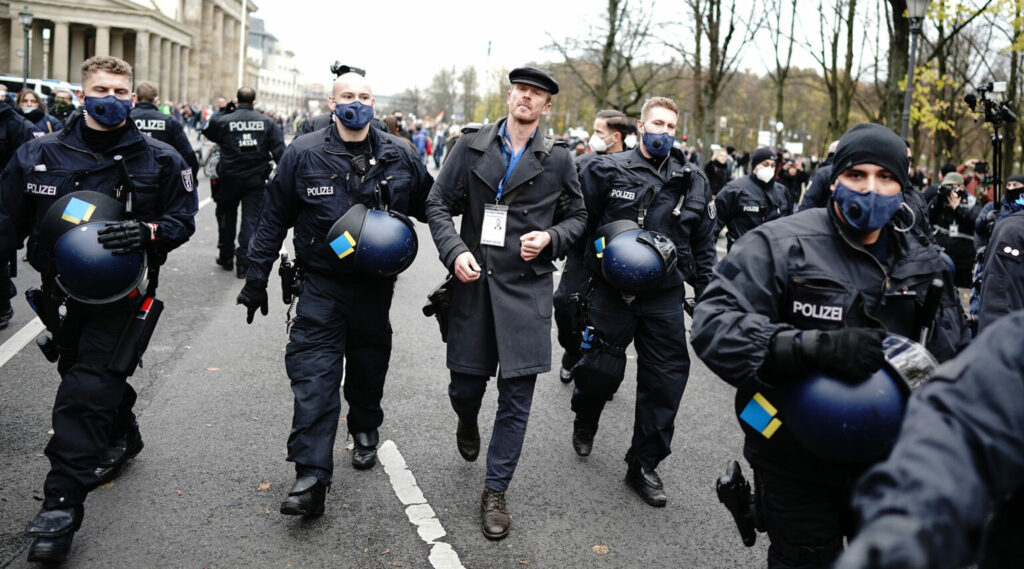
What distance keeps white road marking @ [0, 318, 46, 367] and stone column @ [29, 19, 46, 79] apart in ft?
229

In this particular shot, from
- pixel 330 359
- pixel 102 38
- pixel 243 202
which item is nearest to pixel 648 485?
pixel 330 359

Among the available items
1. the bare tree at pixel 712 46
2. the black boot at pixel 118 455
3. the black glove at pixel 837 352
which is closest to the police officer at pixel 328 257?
the black boot at pixel 118 455

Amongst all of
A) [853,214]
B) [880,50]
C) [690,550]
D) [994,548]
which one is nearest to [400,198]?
[690,550]

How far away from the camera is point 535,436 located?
5.69m

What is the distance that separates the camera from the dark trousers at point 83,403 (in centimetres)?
377

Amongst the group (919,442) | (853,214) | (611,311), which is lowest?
(611,311)

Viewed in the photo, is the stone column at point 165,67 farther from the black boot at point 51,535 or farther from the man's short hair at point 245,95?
the black boot at point 51,535

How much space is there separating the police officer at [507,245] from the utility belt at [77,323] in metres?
1.41

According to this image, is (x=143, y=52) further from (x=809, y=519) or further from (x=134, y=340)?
(x=809, y=519)

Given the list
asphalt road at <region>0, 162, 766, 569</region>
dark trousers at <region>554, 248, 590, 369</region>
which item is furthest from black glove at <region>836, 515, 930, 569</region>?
dark trousers at <region>554, 248, 590, 369</region>

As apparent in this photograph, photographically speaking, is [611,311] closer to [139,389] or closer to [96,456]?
[96,456]

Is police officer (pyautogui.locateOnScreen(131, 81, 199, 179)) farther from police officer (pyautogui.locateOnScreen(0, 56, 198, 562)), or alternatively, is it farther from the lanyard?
the lanyard

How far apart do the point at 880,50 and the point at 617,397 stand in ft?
113

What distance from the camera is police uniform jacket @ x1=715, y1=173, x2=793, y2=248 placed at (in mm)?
8867
